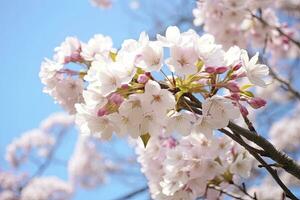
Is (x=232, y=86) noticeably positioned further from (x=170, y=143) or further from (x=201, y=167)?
(x=170, y=143)

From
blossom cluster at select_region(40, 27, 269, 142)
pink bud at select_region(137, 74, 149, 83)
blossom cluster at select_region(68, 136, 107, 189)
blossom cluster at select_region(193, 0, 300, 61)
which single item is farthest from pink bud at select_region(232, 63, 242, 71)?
blossom cluster at select_region(68, 136, 107, 189)

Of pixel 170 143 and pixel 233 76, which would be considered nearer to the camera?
pixel 233 76

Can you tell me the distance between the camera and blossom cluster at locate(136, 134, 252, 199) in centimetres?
186

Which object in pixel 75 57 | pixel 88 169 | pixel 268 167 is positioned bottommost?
pixel 268 167

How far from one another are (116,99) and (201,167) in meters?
0.80

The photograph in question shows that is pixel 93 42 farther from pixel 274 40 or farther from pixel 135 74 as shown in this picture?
pixel 274 40

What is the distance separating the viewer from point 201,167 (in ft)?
6.06

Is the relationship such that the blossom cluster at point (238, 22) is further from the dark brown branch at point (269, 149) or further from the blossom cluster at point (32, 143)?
the blossom cluster at point (32, 143)

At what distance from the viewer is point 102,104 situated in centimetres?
122

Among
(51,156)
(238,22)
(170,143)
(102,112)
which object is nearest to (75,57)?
(102,112)

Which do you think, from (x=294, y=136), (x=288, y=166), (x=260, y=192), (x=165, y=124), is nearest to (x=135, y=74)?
(x=165, y=124)

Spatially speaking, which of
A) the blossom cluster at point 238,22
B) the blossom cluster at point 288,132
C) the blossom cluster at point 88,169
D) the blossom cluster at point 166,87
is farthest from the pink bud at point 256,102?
the blossom cluster at point 88,169

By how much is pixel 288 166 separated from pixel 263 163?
0.08 meters

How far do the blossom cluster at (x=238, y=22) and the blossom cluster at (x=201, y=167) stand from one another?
→ 55.6 inches
